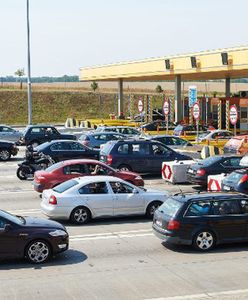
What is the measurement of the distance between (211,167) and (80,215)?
7209mm

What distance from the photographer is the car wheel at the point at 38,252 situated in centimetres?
1291

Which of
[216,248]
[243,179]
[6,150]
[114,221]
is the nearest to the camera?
[216,248]

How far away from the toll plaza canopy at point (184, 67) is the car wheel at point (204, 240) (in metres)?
24.9

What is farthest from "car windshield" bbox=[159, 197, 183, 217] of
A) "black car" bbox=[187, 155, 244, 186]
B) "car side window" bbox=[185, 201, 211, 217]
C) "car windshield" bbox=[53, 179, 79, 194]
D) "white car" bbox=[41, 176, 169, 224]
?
"black car" bbox=[187, 155, 244, 186]

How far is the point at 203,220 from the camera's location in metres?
14.1

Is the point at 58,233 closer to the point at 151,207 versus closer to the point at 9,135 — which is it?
the point at 151,207

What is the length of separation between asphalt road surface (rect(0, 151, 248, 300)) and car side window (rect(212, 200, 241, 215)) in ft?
2.64

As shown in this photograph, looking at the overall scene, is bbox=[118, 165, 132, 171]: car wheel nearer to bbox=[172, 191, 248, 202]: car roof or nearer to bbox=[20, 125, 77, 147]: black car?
bbox=[172, 191, 248, 202]: car roof

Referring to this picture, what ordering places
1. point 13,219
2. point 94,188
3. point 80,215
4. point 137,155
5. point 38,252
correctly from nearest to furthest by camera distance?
point 38,252 → point 13,219 → point 80,215 → point 94,188 → point 137,155

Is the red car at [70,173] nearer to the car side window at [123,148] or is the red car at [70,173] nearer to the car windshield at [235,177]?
the car windshield at [235,177]

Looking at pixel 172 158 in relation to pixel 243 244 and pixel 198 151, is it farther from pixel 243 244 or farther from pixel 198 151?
pixel 243 244

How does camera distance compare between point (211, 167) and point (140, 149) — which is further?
point (140, 149)

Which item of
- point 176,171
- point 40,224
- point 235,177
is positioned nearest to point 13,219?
point 40,224

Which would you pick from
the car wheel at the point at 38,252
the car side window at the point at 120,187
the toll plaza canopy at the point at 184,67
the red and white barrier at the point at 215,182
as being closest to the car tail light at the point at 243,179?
the red and white barrier at the point at 215,182
